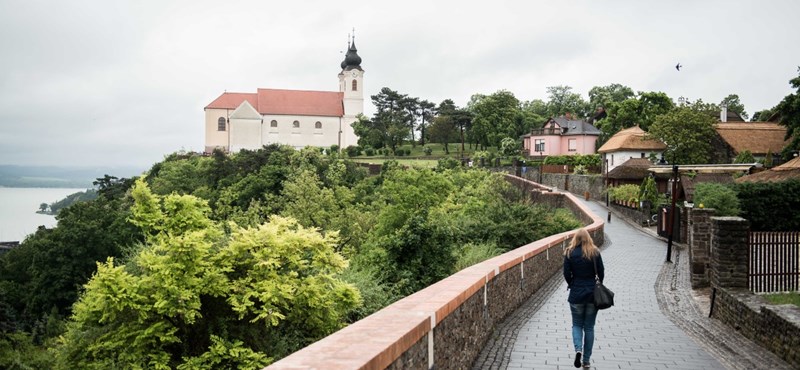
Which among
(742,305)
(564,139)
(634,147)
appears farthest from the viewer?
(564,139)

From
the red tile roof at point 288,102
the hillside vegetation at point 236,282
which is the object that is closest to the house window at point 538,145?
the red tile roof at point 288,102

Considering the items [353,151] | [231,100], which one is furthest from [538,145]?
[231,100]

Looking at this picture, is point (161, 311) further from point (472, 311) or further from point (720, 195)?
point (720, 195)

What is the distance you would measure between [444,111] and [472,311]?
99.1m

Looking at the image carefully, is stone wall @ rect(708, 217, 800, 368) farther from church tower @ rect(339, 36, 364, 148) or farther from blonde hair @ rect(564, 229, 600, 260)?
church tower @ rect(339, 36, 364, 148)

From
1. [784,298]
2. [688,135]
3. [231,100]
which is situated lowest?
[784,298]

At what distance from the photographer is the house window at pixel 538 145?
8431 centimetres

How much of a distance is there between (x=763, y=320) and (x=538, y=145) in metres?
75.9

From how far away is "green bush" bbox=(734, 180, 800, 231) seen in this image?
2477cm

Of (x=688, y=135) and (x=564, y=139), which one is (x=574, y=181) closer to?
(x=688, y=135)

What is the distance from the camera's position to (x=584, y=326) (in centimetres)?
869

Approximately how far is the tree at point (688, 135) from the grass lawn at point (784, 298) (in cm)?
4258

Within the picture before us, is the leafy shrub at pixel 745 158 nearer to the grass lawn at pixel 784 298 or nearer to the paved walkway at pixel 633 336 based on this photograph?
the paved walkway at pixel 633 336

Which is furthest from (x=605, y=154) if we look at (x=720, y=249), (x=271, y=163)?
(x=720, y=249)
